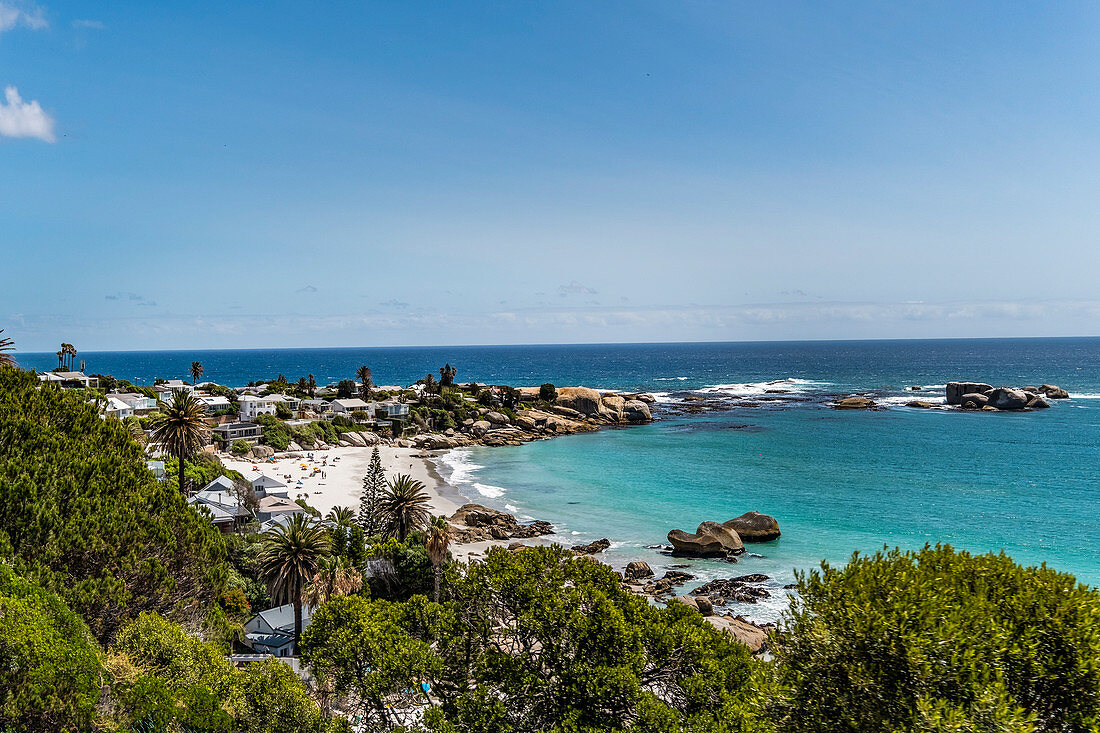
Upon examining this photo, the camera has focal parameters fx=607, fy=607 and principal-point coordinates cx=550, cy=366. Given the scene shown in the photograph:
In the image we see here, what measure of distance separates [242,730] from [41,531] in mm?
7672

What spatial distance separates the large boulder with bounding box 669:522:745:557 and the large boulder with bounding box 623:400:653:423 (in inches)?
2344

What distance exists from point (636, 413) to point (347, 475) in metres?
52.5

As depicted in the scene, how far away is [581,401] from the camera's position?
4082 inches

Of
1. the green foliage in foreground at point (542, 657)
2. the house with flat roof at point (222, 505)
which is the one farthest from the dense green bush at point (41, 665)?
the house with flat roof at point (222, 505)

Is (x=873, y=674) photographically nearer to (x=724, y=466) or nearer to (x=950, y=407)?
(x=724, y=466)

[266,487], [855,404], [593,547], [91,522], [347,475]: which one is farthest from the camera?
[855,404]

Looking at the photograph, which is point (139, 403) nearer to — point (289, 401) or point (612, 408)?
point (289, 401)

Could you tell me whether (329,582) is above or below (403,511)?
below

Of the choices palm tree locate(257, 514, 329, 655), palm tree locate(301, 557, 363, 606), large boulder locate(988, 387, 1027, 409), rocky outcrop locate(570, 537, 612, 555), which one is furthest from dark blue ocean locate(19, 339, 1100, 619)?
palm tree locate(257, 514, 329, 655)

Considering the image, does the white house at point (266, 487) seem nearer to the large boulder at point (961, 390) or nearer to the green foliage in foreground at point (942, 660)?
the green foliage in foreground at point (942, 660)

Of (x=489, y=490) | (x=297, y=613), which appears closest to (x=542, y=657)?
(x=297, y=613)

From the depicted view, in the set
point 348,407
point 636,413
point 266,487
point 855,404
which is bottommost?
point 266,487

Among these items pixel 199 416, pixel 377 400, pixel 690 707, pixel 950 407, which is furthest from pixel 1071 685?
pixel 950 407

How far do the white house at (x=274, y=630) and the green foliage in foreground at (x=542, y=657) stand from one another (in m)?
9.37
